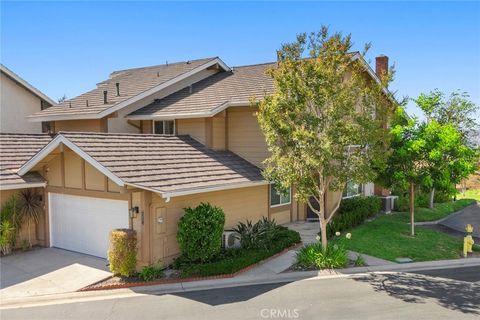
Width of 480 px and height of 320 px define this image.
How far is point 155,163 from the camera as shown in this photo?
1355 centimetres

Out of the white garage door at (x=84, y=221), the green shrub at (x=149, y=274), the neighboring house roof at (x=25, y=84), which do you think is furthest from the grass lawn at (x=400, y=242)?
the neighboring house roof at (x=25, y=84)

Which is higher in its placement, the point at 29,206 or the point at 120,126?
the point at 120,126

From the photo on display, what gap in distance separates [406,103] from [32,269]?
15379mm

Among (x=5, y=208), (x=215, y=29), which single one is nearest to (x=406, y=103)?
(x=215, y=29)

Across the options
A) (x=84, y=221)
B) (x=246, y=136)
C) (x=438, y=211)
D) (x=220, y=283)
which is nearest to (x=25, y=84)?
(x=84, y=221)

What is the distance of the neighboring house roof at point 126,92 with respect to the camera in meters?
18.7

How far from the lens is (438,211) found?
71.8 feet

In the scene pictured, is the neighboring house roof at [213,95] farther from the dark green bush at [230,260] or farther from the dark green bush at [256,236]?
the dark green bush at [230,260]

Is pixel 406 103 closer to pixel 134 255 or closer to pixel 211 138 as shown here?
pixel 211 138

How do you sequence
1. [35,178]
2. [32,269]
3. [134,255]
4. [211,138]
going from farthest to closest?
[211,138] < [35,178] < [32,269] < [134,255]

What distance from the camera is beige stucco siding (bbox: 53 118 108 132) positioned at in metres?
18.7

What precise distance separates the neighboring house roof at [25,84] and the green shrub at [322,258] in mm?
20264

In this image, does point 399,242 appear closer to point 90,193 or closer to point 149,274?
point 149,274

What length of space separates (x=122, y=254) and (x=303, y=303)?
5511 mm
